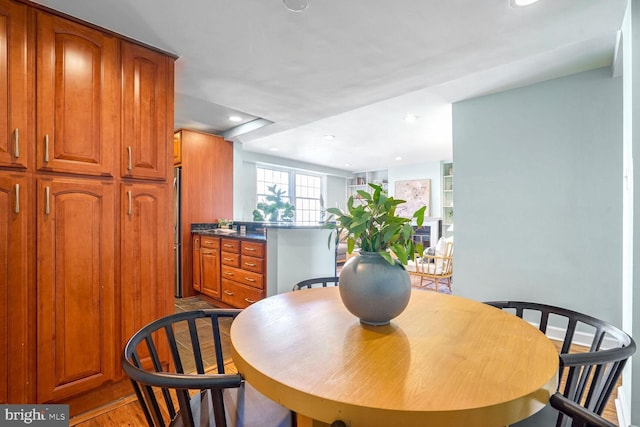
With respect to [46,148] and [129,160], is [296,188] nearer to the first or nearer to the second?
[129,160]

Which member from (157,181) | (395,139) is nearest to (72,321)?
(157,181)

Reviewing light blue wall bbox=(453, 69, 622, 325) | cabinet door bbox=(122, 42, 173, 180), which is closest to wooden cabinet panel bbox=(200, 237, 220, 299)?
cabinet door bbox=(122, 42, 173, 180)

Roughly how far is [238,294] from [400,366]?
2.87 m

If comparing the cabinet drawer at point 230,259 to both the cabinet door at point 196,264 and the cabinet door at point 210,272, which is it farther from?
the cabinet door at point 196,264

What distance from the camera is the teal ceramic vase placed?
39.9 inches

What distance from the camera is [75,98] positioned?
66.4 inches

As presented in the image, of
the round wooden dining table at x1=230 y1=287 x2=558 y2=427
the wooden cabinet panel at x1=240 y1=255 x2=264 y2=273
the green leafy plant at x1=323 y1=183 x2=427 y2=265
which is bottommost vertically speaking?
the wooden cabinet panel at x1=240 y1=255 x2=264 y2=273

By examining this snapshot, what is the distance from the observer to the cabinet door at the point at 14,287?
1459mm

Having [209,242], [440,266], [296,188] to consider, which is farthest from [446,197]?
[209,242]

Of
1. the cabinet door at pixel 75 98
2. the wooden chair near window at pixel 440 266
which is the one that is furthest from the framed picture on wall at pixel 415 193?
the cabinet door at pixel 75 98

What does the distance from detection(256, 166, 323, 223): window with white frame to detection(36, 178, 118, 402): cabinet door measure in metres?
4.80

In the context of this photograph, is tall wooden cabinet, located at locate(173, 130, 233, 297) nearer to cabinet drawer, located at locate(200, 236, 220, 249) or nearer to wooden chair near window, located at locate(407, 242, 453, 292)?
cabinet drawer, located at locate(200, 236, 220, 249)

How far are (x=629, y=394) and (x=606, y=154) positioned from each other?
6.21 ft

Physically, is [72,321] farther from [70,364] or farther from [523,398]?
[523,398]
